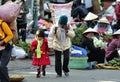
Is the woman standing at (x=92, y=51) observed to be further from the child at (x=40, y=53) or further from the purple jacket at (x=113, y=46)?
the child at (x=40, y=53)

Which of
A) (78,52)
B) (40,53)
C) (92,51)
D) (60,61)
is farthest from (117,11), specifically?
(40,53)

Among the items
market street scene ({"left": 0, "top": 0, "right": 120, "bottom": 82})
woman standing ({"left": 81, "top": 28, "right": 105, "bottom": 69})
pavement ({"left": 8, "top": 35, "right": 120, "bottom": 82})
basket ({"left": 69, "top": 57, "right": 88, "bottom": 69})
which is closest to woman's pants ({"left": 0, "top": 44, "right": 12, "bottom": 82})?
market street scene ({"left": 0, "top": 0, "right": 120, "bottom": 82})

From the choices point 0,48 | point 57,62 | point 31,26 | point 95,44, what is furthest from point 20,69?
point 31,26

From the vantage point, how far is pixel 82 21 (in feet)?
69.9

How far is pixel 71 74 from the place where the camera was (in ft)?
45.5

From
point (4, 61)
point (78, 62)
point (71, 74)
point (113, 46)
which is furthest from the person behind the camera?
point (113, 46)

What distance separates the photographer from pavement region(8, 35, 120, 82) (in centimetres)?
1277

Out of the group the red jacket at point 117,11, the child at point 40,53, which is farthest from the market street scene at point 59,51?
the red jacket at point 117,11

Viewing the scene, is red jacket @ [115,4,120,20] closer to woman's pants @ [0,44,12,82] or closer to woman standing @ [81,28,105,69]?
woman standing @ [81,28,105,69]

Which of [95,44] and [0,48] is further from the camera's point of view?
[95,44]

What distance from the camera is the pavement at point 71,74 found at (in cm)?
1277

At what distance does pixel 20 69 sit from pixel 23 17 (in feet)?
20.1

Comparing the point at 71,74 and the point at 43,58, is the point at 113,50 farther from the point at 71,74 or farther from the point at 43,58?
the point at 43,58

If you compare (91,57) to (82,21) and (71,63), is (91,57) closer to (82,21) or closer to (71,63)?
(71,63)
